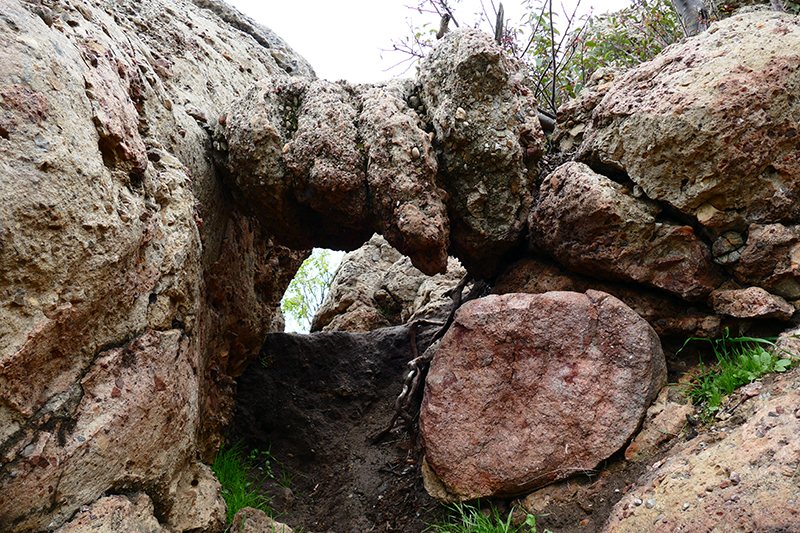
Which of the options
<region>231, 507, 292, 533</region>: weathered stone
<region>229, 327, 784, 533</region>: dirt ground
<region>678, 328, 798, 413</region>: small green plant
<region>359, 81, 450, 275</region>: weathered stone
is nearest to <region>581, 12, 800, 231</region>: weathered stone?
<region>678, 328, 798, 413</region>: small green plant

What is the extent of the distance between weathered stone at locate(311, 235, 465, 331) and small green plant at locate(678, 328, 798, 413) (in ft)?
10.1

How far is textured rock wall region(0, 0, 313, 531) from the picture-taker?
5.98 feet

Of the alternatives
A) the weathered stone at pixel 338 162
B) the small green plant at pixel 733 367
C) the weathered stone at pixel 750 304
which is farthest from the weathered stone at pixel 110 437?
the weathered stone at pixel 750 304

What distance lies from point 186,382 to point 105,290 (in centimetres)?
74

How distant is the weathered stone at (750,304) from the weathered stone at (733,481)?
0.44m

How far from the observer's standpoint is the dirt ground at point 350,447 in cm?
276

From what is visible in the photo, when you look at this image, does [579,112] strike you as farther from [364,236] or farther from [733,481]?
[733,481]

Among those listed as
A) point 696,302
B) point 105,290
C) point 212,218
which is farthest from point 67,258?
point 696,302

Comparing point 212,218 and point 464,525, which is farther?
point 212,218

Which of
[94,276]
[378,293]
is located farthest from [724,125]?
[378,293]

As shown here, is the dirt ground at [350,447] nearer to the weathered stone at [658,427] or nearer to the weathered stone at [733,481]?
the weathered stone at [658,427]

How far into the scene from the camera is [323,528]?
11.9 feet

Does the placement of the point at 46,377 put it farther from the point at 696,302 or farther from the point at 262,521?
the point at 696,302

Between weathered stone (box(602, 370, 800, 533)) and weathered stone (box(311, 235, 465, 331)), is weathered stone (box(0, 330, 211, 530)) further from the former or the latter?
weathered stone (box(311, 235, 465, 331))
